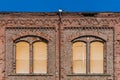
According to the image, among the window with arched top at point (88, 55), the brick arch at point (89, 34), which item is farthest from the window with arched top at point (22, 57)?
the window with arched top at point (88, 55)

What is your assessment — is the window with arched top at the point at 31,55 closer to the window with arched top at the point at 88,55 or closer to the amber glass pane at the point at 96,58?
the window with arched top at the point at 88,55

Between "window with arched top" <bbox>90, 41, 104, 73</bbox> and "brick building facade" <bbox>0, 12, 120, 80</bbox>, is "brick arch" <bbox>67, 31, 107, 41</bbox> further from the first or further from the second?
"window with arched top" <bbox>90, 41, 104, 73</bbox>

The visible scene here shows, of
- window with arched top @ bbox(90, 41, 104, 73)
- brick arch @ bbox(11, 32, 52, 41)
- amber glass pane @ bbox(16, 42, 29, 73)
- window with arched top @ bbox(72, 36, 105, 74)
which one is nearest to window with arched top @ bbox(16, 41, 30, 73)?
amber glass pane @ bbox(16, 42, 29, 73)

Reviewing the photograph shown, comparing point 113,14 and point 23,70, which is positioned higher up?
point 113,14

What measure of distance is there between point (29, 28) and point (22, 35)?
0.68m

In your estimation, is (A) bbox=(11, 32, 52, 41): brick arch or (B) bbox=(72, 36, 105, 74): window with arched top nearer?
(B) bbox=(72, 36, 105, 74): window with arched top

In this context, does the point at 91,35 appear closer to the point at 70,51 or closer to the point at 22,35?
the point at 70,51

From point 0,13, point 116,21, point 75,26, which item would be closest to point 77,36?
point 75,26

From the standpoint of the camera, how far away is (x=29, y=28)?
104ft

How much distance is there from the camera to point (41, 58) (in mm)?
31672

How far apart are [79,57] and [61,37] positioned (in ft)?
6.01

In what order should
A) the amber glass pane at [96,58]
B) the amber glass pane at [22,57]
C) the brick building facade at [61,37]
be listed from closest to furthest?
the brick building facade at [61,37] < the amber glass pane at [96,58] < the amber glass pane at [22,57]

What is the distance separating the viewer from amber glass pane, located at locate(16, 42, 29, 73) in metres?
31.7

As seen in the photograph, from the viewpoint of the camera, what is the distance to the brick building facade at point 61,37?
31438 mm
